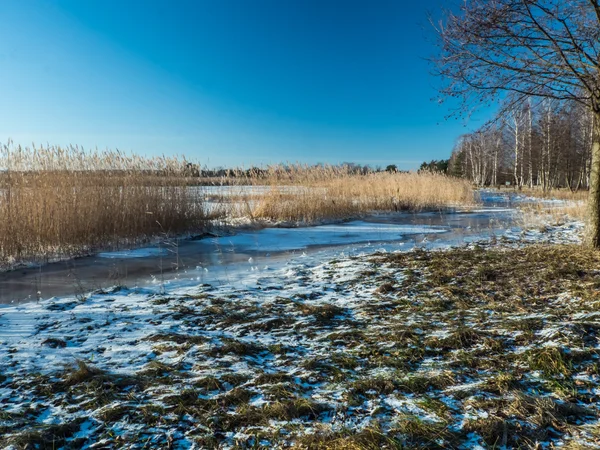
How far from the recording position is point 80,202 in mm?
7023

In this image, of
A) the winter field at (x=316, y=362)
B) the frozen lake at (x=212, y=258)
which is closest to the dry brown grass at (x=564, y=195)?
the frozen lake at (x=212, y=258)

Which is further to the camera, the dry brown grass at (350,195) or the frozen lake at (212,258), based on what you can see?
the dry brown grass at (350,195)

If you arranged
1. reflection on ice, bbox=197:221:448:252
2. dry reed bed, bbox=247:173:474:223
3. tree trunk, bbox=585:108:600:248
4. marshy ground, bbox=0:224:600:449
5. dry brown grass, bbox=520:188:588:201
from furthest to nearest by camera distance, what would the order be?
dry brown grass, bbox=520:188:588:201 < dry reed bed, bbox=247:173:474:223 < reflection on ice, bbox=197:221:448:252 < tree trunk, bbox=585:108:600:248 < marshy ground, bbox=0:224:600:449

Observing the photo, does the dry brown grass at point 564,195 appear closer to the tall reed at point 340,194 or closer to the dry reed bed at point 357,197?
the dry reed bed at point 357,197

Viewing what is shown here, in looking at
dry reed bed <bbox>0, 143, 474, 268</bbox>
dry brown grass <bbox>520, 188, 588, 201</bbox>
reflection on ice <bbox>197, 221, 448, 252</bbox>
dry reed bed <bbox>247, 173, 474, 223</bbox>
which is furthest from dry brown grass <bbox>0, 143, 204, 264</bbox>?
dry brown grass <bbox>520, 188, 588, 201</bbox>

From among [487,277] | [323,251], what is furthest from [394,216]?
[487,277]

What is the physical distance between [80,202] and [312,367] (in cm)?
650

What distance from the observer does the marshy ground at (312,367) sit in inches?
66.0

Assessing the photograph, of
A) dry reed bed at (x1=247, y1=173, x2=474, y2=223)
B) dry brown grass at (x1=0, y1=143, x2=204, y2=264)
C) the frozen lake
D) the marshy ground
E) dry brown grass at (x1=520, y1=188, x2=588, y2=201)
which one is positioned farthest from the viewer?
dry brown grass at (x1=520, y1=188, x2=588, y2=201)

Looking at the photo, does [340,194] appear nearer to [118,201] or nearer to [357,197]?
[357,197]

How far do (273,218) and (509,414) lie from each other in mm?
9768

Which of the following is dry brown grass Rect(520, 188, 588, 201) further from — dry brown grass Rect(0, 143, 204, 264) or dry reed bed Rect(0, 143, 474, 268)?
dry brown grass Rect(0, 143, 204, 264)

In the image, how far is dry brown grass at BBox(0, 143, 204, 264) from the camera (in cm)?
635

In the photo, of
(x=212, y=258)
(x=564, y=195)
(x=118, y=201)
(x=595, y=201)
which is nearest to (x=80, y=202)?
(x=118, y=201)
